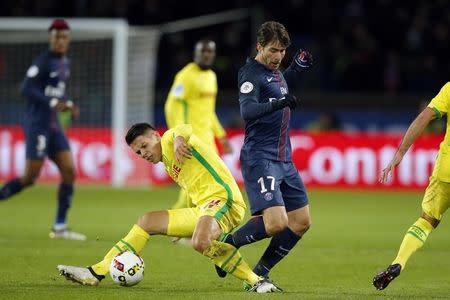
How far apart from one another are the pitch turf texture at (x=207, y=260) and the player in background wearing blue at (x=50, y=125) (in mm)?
545

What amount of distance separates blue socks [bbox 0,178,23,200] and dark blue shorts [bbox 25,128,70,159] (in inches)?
14.0

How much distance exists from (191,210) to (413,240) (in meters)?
1.69

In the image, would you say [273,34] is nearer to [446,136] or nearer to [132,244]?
[446,136]

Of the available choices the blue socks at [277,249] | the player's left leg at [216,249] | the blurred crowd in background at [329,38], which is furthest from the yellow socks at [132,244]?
the blurred crowd in background at [329,38]

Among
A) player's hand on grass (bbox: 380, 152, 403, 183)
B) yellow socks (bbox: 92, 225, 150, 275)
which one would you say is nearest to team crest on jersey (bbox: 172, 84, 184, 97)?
yellow socks (bbox: 92, 225, 150, 275)

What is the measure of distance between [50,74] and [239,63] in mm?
11094

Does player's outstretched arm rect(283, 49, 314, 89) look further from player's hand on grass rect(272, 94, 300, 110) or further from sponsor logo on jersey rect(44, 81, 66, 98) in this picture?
sponsor logo on jersey rect(44, 81, 66, 98)

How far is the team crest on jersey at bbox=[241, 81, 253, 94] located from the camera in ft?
26.2

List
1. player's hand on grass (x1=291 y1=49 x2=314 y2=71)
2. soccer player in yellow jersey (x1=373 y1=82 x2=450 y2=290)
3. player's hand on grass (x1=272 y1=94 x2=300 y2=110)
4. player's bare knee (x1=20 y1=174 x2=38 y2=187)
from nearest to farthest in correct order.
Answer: player's hand on grass (x1=272 y1=94 x2=300 y2=110) → soccer player in yellow jersey (x1=373 y1=82 x2=450 y2=290) → player's hand on grass (x1=291 y1=49 x2=314 y2=71) → player's bare knee (x1=20 y1=174 x2=38 y2=187)

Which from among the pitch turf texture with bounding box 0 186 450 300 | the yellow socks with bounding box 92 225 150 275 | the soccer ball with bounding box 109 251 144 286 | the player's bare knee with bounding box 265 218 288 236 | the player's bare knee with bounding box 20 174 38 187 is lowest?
the pitch turf texture with bounding box 0 186 450 300

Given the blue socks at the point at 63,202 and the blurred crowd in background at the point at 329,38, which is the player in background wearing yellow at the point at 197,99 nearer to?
the blue socks at the point at 63,202

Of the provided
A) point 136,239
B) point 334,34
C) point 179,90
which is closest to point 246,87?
point 136,239

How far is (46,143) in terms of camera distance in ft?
39.6

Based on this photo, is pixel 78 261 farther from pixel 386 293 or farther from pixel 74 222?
pixel 74 222
